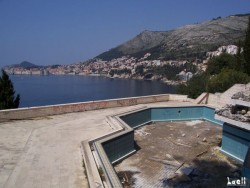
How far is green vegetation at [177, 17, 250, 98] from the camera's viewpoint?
22828mm

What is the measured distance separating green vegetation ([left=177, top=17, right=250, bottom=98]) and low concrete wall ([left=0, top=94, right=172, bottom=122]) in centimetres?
544

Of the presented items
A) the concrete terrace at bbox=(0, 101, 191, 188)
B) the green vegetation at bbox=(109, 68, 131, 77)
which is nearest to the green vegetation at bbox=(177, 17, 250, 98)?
the concrete terrace at bbox=(0, 101, 191, 188)

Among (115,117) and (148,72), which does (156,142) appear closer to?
(115,117)

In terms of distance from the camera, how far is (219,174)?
1012cm

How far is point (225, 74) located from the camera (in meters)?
24.2

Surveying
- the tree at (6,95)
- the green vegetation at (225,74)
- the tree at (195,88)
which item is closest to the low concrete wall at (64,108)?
the green vegetation at (225,74)

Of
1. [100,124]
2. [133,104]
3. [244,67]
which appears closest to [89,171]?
[100,124]

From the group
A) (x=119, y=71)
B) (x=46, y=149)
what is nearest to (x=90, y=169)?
(x=46, y=149)

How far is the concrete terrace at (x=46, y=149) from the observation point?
7012 mm

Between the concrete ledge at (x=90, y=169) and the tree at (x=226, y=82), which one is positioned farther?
the tree at (x=226, y=82)

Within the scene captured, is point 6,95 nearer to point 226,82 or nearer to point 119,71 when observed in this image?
point 226,82

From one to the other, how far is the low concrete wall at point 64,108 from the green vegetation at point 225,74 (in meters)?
5.44

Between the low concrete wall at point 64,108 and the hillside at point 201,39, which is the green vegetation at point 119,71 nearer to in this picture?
the hillside at point 201,39

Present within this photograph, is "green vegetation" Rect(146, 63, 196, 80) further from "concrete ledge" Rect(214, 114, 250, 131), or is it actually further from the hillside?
"concrete ledge" Rect(214, 114, 250, 131)
